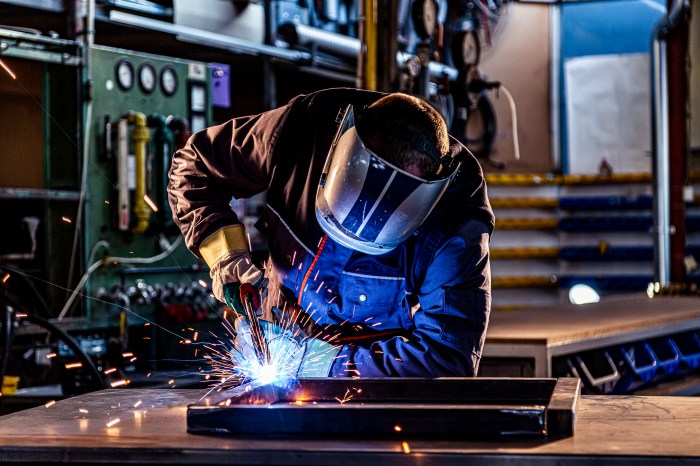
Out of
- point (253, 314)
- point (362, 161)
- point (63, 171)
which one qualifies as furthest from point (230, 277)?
point (63, 171)

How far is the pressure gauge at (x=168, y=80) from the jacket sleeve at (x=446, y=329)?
3.43m

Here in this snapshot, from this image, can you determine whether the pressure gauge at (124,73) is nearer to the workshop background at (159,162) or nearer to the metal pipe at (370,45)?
the workshop background at (159,162)

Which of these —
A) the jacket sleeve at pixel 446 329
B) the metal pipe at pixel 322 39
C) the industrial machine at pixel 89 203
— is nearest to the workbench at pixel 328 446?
the jacket sleeve at pixel 446 329

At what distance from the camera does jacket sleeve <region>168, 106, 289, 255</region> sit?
8.38 feet

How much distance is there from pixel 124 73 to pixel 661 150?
4098mm

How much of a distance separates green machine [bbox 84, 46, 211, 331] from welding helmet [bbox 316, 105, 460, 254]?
2.90m

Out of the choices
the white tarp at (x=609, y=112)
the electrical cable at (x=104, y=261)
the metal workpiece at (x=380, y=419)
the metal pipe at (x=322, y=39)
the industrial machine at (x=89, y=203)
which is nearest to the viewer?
the metal workpiece at (x=380, y=419)

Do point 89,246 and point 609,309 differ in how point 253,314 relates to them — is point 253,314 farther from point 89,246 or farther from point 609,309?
point 609,309

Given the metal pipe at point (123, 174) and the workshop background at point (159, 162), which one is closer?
the workshop background at point (159, 162)

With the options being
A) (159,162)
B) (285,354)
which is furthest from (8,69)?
(285,354)

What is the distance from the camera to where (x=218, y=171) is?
8.57ft

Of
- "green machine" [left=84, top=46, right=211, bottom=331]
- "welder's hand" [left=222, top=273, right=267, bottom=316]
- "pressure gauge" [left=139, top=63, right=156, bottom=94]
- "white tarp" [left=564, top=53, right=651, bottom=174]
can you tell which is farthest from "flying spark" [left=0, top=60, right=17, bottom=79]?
"white tarp" [left=564, top=53, right=651, bottom=174]

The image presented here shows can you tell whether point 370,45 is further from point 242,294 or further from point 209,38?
point 242,294

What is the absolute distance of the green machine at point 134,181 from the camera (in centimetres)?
510
